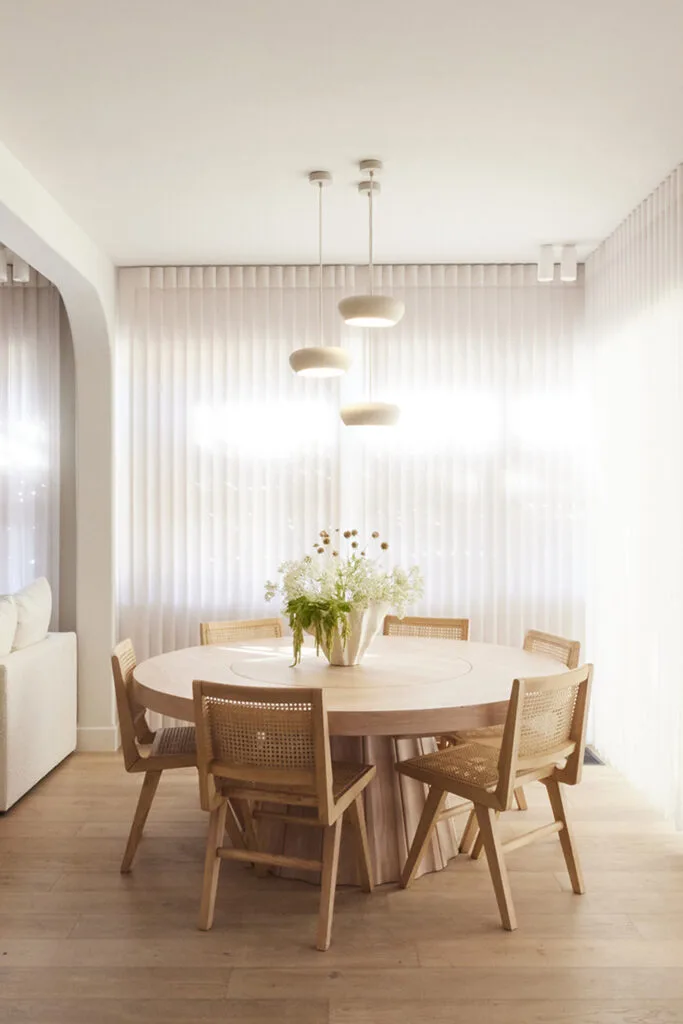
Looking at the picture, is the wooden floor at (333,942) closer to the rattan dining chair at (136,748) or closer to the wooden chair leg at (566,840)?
the wooden chair leg at (566,840)

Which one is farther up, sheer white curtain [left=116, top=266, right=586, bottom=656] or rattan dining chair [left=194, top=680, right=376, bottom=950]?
sheer white curtain [left=116, top=266, right=586, bottom=656]

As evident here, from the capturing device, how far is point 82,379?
5.43m

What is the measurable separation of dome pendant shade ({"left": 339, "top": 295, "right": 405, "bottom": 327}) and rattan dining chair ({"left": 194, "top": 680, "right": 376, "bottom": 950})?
1.63m

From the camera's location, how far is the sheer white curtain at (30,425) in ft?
18.7

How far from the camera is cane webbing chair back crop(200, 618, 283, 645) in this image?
14.7 ft

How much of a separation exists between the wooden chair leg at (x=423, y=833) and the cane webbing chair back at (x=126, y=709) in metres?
1.12

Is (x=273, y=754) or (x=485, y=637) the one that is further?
(x=485, y=637)

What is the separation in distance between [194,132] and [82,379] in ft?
7.10

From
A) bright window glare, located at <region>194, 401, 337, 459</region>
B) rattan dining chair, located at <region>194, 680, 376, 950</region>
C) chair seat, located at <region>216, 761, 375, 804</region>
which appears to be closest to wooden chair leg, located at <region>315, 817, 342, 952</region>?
rattan dining chair, located at <region>194, 680, 376, 950</region>

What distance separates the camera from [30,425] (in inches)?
226

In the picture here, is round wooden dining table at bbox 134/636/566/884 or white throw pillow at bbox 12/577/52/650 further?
white throw pillow at bbox 12/577/52/650

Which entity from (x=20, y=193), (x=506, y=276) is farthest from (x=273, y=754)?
(x=506, y=276)

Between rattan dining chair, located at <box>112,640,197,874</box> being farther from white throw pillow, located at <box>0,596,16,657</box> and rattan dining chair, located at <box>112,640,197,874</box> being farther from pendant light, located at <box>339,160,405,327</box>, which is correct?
pendant light, located at <box>339,160,405,327</box>

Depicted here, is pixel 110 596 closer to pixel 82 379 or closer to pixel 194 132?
pixel 82 379
